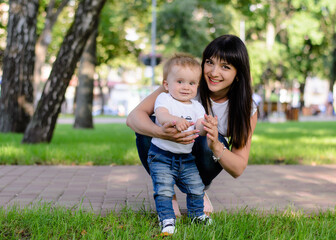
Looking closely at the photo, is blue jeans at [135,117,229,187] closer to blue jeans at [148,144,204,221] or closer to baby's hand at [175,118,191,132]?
blue jeans at [148,144,204,221]

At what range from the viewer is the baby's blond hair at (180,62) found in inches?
126

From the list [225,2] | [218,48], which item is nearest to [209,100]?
[218,48]

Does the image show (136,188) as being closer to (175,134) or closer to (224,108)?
(224,108)

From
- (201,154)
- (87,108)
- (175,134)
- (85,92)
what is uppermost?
(175,134)

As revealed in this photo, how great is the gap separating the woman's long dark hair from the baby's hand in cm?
66

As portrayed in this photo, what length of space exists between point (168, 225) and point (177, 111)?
2.42ft

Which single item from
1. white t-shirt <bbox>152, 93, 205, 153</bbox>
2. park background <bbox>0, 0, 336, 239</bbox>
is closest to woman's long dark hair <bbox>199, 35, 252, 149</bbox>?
white t-shirt <bbox>152, 93, 205, 153</bbox>

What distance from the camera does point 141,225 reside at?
3.16 metres

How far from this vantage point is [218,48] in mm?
3432

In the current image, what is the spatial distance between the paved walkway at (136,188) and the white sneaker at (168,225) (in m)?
0.69

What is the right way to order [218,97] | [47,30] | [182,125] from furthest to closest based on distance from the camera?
[47,30] → [218,97] → [182,125]

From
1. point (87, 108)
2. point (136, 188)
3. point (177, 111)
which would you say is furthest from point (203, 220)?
point (87, 108)

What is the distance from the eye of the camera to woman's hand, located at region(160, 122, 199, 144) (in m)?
2.98

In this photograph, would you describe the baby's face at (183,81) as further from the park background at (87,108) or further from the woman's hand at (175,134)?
the park background at (87,108)
